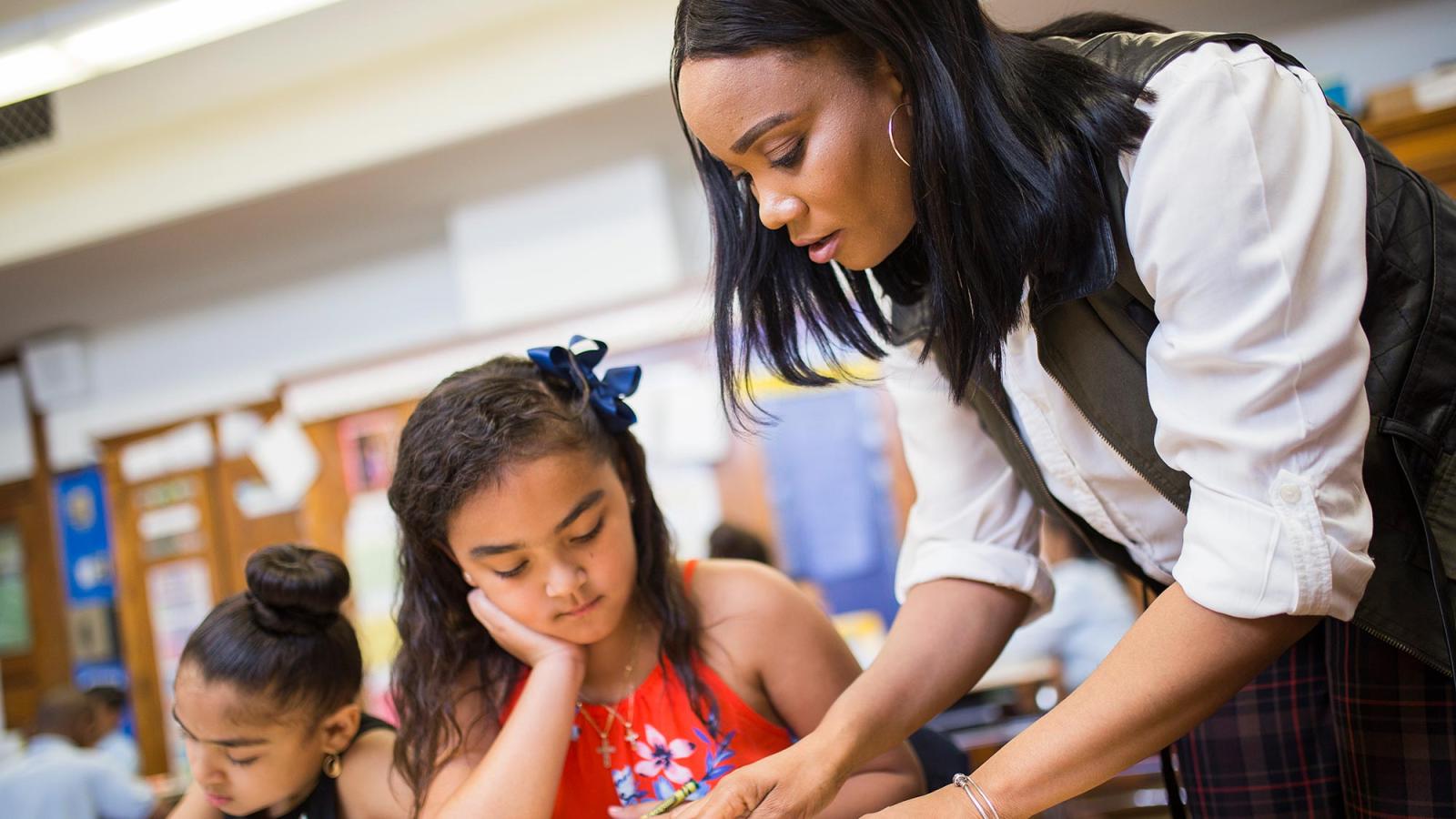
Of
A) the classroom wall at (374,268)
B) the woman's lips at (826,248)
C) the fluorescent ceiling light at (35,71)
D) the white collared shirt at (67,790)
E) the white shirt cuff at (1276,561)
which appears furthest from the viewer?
the classroom wall at (374,268)

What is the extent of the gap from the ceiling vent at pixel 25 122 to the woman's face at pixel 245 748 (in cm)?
369

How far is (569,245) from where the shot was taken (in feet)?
16.6

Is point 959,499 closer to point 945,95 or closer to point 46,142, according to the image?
point 945,95

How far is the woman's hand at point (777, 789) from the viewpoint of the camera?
3.40ft

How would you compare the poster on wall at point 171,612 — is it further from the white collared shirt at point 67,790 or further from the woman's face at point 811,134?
the woman's face at point 811,134

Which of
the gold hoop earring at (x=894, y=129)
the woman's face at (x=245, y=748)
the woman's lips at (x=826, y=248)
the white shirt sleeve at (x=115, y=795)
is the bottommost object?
the white shirt sleeve at (x=115, y=795)

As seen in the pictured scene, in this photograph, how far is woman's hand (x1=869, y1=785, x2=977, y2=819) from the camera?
2.92 ft

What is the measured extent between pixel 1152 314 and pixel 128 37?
3.60 metres

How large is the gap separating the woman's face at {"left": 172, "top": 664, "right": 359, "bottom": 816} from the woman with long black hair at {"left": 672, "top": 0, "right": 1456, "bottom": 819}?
0.85m

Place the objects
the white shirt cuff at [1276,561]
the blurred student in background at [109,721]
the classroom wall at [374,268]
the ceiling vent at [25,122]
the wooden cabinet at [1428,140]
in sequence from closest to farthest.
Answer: the white shirt cuff at [1276,561] < the wooden cabinet at [1428,140] < the ceiling vent at [25,122] < the blurred student in background at [109,721] < the classroom wall at [374,268]

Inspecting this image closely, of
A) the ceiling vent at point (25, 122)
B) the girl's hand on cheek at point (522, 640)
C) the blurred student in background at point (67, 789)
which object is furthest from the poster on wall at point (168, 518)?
the girl's hand on cheek at point (522, 640)

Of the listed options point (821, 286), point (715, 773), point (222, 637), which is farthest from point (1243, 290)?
point (222, 637)

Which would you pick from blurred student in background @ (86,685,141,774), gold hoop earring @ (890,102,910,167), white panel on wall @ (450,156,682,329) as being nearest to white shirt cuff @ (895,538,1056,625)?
gold hoop earring @ (890,102,910,167)

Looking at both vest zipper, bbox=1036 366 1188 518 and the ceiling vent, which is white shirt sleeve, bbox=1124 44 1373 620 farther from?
the ceiling vent
